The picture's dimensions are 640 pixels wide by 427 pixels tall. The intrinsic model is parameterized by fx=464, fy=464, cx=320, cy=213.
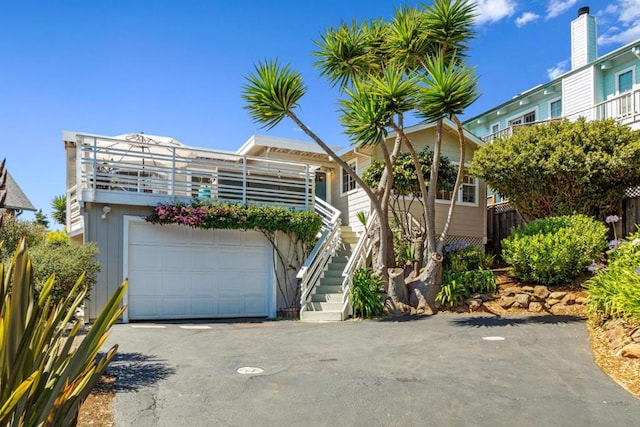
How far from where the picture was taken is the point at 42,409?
1.84 metres

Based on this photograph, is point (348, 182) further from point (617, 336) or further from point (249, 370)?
point (249, 370)

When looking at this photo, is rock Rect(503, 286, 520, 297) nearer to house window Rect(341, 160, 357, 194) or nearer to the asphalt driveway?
the asphalt driveway

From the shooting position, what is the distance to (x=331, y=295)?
11.5 m

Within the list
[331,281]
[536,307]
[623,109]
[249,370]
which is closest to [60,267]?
[249,370]

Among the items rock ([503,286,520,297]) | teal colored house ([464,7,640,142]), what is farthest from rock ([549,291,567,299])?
teal colored house ([464,7,640,142])

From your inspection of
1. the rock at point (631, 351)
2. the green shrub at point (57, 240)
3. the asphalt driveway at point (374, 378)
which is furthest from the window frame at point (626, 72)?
the green shrub at point (57, 240)

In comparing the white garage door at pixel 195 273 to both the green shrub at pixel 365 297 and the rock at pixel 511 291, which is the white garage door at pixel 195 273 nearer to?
the green shrub at pixel 365 297

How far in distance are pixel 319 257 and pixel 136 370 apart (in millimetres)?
6621

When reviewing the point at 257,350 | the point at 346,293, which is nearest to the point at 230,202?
the point at 346,293

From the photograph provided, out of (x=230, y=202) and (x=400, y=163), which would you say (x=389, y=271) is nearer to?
(x=400, y=163)

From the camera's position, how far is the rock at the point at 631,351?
5.89 m

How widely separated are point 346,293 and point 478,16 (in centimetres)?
682

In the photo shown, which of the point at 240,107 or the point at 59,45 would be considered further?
the point at 240,107

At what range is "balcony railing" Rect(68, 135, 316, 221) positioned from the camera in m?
11.1
